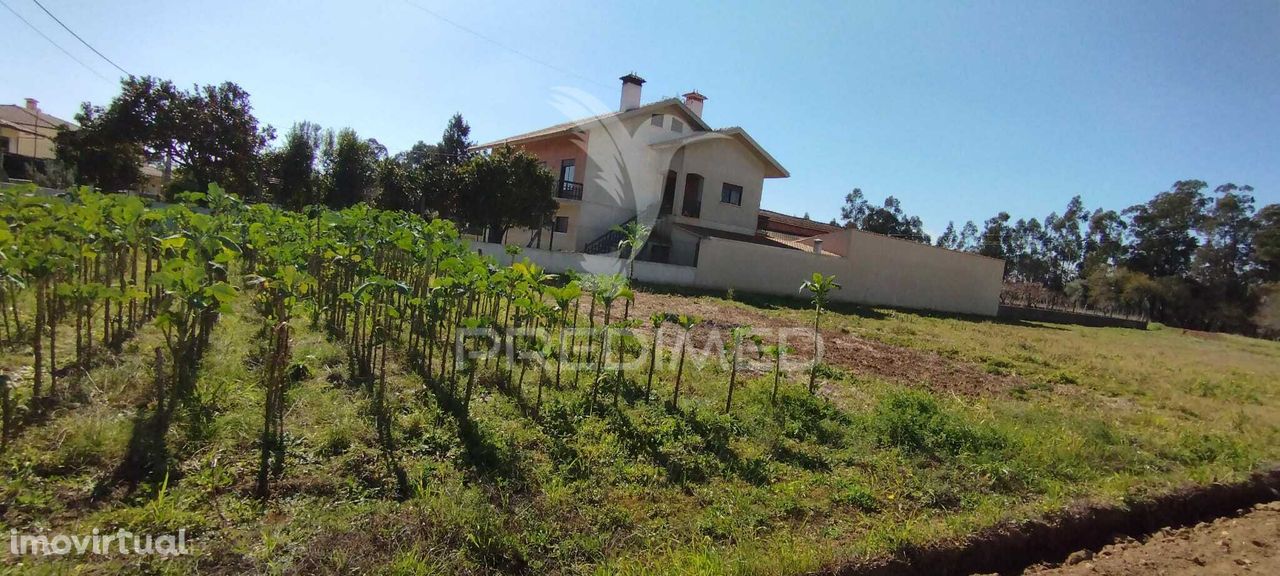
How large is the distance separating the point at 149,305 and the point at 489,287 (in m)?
3.52

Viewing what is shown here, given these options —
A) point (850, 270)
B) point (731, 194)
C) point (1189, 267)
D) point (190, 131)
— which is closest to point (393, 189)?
point (190, 131)

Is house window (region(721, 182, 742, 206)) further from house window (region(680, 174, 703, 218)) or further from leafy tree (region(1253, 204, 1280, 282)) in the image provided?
leafy tree (region(1253, 204, 1280, 282))

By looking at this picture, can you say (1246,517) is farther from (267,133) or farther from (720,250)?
(267,133)

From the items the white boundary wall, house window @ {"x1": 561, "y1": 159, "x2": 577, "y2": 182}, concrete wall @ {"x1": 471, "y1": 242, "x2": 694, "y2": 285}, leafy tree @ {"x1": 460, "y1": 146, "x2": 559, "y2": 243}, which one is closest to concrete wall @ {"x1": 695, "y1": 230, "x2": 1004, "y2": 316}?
the white boundary wall

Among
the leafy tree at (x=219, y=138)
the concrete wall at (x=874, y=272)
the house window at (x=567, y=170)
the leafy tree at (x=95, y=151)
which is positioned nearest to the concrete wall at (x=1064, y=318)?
the concrete wall at (x=874, y=272)

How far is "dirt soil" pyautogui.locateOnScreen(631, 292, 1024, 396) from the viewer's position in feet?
27.7

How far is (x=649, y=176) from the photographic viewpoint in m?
24.5

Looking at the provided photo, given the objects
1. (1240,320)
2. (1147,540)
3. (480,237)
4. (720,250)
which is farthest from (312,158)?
(1240,320)

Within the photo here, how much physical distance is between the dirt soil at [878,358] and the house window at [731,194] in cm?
1230

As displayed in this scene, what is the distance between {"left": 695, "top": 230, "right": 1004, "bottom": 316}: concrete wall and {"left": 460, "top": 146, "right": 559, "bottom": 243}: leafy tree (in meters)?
5.99

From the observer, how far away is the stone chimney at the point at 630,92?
25.0 meters

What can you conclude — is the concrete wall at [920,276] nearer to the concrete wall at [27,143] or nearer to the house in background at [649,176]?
the house in background at [649,176]

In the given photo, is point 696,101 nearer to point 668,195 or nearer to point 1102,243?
point 668,195

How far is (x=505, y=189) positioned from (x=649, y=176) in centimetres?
713
